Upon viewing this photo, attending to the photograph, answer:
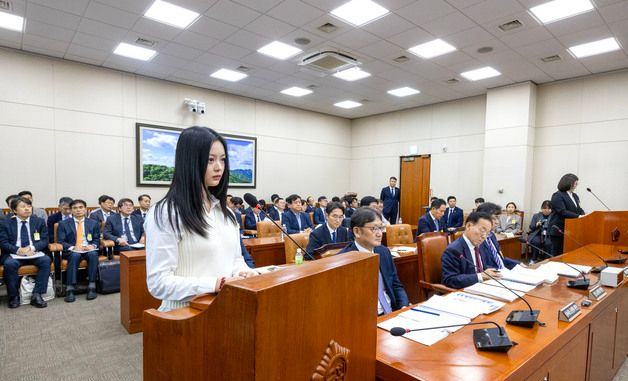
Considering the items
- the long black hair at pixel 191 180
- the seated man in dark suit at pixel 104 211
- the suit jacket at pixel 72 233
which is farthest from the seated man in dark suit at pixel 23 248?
the long black hair at pixel 191 180

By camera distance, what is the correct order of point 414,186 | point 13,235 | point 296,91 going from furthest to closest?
1. point 414,186
2. point 296,91
3. point 13,235

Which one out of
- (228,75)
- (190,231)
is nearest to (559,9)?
(190,231)

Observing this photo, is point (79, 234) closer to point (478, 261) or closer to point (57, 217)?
point (57, 217)

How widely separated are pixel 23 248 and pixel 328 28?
15.4 ft

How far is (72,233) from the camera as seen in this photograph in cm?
450

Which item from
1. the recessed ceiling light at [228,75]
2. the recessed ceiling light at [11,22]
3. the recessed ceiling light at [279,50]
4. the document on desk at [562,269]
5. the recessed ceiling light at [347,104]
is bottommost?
the document on desk at [562,269]

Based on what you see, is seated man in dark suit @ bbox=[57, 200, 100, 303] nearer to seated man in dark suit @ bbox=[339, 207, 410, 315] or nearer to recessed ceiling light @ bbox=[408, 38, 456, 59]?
seated man in dark suit @ bbox=[339, 207, 410, 315]

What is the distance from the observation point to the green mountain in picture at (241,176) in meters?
8.38

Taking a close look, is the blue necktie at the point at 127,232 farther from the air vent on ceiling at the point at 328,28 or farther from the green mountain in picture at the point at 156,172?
the air vent on ceiling at the point at 328,28

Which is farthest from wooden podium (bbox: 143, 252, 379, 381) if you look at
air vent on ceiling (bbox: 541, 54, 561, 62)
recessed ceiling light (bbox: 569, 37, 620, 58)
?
air vent on ceiling (bbox: 541, 54, 561, 62)

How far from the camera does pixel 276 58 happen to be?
6082 mm

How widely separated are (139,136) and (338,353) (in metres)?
7.39

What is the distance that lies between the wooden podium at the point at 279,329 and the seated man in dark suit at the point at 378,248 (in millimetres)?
1274

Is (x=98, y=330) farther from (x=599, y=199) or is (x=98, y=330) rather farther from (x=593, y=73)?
(x=593, y=73)
